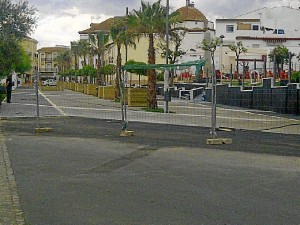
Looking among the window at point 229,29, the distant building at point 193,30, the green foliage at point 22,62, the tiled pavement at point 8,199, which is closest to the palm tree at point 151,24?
the green foliage at point 22,62

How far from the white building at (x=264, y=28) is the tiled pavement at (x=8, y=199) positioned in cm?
6925

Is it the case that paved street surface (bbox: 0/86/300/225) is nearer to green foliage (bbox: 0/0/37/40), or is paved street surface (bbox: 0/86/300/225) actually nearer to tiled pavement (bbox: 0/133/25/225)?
tiled pavement (bbox: 0/133/25/225)

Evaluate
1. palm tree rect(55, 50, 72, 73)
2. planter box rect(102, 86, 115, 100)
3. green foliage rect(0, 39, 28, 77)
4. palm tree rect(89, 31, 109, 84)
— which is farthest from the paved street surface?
palm tree rect(55, 50, 72, 73)

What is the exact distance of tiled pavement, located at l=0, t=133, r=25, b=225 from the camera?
8.44 meters

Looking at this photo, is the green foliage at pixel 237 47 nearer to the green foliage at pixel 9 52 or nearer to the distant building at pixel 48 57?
the green foliage at pixel 9 52

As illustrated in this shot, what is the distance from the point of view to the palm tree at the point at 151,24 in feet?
127

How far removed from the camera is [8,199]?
9.89 metres

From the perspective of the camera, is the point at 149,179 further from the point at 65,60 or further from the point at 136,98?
the point at 65,60

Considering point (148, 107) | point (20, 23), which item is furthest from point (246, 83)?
point (20, 23)

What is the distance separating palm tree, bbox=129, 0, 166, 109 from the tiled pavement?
2487 cm

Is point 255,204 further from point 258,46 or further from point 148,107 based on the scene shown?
point 258,46

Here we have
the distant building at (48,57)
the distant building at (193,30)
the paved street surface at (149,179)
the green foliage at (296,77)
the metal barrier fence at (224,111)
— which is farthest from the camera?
the distant building at (48,57)

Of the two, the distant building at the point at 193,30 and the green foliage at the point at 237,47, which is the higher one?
the distant building at the point at 193,30

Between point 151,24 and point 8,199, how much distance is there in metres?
29.8
